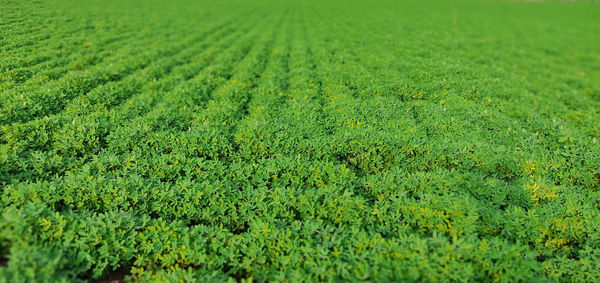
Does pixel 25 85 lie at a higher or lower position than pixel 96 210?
higher

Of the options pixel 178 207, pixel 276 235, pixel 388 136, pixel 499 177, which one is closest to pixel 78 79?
pixel 178 207

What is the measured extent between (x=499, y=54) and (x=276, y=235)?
17741 mm

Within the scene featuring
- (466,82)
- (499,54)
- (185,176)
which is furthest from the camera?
(499,54)

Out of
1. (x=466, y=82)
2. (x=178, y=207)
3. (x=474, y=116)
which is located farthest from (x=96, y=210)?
(x=466, y=82)

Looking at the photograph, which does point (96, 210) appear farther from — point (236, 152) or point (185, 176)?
point (236, 152)

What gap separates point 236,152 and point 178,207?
2007 mm

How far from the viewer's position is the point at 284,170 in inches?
234

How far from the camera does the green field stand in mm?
4152

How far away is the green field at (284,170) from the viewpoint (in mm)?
4152

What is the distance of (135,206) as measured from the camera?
5082 millimetres

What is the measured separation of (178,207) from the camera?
16.4ft

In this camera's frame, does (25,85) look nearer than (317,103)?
Yes

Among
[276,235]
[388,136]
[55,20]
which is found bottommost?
[276,235]

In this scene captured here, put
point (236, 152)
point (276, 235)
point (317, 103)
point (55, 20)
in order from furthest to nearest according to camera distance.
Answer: point (55, 20), point (317, 103), point (236, 152), point (276, 235)
